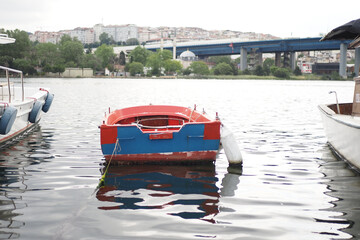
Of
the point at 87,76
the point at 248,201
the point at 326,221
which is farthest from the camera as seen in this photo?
the point at 87,76

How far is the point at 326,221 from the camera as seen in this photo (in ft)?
22.9

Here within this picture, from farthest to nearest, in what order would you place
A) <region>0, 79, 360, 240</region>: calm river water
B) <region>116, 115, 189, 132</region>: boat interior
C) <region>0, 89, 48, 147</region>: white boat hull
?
<region>0, 89, 48, 147</region>: white boat hull, <region>116, 115, 189, 132</region>: boat interior, <region>0, 79, 360, 240</region>: calm river water

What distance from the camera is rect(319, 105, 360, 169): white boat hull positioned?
9695mm

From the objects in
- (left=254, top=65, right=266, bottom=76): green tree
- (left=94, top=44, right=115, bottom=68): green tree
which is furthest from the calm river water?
(left=94, top=44, right=115, bottom=68): green tree

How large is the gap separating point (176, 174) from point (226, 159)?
232 centimetres

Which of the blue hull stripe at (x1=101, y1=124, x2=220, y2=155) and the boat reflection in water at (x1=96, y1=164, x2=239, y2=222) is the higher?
the blue hull stripe at (x1=101, y1=124, x2=220, y2=155)

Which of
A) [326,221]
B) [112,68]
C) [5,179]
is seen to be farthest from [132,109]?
[112,68]

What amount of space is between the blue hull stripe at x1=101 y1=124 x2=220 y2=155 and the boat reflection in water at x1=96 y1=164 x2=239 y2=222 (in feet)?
1.33

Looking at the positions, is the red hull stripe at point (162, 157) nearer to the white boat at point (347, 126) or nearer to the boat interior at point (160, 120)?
the boat interior at point (160, 120)

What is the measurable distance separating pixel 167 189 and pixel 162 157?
208 cm

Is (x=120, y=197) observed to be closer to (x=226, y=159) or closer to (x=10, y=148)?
(x=226, y=159)

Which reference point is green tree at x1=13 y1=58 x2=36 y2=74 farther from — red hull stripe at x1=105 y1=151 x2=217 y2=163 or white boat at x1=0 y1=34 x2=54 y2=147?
red hull stripe at x1=105 y1=151 x2=217 y2=163

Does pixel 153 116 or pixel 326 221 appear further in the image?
pixel 153 116

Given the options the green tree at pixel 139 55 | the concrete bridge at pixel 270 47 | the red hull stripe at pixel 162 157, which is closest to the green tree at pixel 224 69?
the concrete bridge at pixel 270 47
